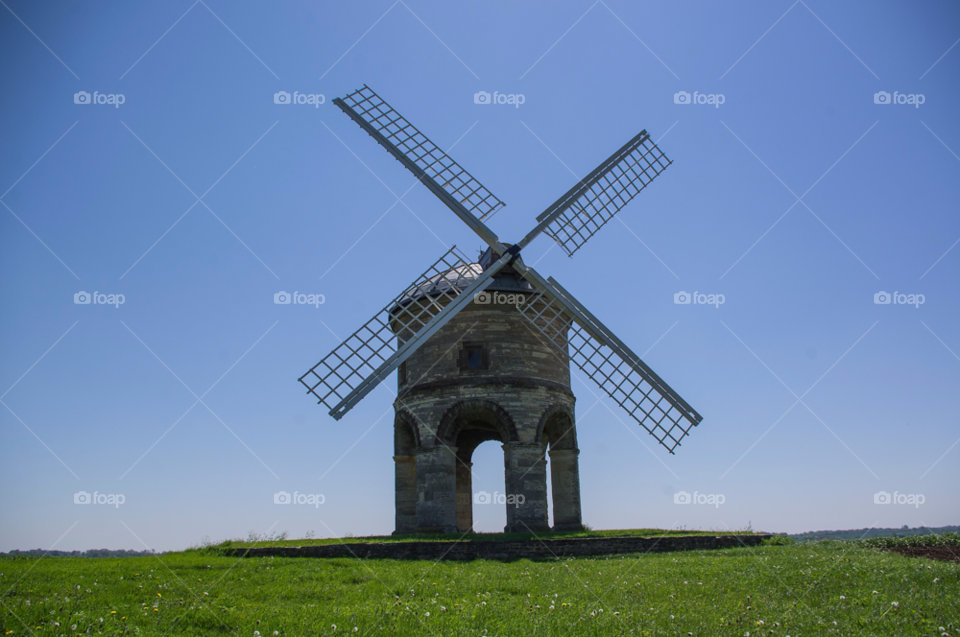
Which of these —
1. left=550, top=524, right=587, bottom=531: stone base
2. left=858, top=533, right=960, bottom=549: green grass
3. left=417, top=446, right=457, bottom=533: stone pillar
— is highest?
left=417, top=446, right=457, bottom=533: stone pillar

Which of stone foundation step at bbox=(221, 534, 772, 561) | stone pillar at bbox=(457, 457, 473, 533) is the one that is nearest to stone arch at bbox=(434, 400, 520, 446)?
stone foundation step at bbox=(221, 534, 772, 561)

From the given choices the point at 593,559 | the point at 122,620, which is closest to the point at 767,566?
the point at 593,559

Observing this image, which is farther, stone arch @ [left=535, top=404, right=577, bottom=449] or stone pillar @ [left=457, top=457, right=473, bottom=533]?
Result: stone pillar @ [left=457, top=457, right=473, bottom=533]

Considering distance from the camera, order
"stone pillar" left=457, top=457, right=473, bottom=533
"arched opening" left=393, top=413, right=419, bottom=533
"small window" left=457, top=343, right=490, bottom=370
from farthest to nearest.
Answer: "stone pillar" left=457, top=457, right=473, bottom=533
"arched opening" left=393, top=413, right=419, bottom=533
"small window" left=457, top=343, right=490, bottom=370

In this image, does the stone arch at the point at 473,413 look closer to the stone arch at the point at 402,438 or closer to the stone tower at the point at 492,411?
the stone tower at the point at 492,411

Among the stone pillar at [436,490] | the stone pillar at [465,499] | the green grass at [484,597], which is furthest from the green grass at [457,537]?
the stone pillar at [465,499]

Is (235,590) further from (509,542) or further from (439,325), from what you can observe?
(439,325)

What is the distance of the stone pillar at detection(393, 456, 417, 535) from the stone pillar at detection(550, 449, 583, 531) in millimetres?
3933

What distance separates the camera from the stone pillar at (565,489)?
18.3 metres

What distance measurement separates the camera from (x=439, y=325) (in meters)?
16.9

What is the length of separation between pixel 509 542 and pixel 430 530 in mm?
3881

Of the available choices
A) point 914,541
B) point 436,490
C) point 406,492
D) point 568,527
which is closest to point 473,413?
point 436,490

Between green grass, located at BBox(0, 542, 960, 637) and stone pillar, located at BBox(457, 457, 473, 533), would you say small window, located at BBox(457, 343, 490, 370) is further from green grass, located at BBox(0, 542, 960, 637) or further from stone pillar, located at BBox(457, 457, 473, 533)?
green grass, located at BBox(0, 542, 960, 637)

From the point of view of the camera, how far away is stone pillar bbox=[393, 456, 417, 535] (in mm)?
18734
